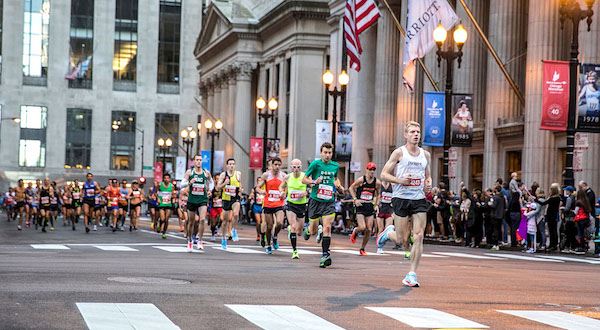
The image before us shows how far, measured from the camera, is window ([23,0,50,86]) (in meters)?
112

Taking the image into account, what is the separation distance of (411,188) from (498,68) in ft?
92.5

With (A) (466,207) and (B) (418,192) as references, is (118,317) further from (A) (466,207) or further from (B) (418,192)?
(A) (466,207)

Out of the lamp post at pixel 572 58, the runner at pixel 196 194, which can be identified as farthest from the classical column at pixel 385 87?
the runner at pixel 196 194

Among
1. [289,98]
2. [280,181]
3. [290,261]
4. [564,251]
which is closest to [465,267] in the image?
[290,261]

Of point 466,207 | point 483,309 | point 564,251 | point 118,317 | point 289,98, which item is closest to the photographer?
point 118,317

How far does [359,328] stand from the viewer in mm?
10648

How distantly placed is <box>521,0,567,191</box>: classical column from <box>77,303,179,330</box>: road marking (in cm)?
2864

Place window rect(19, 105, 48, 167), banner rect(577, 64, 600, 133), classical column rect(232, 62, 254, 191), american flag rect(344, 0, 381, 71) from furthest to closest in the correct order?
window rect(19, 105, 48, 167) → classical column rect(232, 62, 254, 191) → american flag rect(344, 0, 381, 71) → banner rect(577, 64, 600, 133)

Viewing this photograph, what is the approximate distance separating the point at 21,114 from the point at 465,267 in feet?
314

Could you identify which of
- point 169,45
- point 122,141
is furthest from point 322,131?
point 169,45

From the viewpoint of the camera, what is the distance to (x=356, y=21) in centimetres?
4572

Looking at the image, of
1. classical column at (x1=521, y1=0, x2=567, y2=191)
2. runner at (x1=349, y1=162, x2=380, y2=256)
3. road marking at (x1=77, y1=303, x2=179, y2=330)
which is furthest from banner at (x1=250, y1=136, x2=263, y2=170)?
road marking at (x1=77, y1=303, x2=179, y2=330)

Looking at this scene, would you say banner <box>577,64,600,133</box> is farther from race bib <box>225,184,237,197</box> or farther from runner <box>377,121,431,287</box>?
runner <box>377,121,431,287</box>

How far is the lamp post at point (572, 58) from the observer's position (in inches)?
1114
